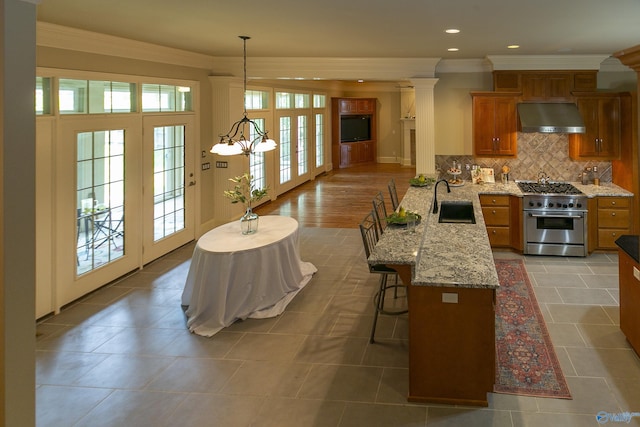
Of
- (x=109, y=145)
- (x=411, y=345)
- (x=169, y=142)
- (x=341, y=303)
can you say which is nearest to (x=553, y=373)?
(x=411, y=345)

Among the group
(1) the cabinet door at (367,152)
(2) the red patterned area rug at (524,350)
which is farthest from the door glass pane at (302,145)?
(2) the red patterned area rug at (524,350)

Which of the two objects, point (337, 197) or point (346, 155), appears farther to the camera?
point (346, 155)

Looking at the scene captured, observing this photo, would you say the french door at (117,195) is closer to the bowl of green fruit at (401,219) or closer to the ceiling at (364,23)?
the ceiling at (364,23)

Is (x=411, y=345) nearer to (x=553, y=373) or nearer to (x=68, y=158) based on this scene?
(x=553, y=373)

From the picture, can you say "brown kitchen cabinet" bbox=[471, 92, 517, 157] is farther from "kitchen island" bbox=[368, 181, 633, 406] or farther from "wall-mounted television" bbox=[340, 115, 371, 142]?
"wall-mounted television" bbox=[340, 115, 371, 142]

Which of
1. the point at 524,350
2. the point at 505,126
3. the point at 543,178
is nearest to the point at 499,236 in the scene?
the point at 543,178

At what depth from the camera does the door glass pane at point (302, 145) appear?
531 inches

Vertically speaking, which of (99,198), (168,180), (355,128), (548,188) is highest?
(355,128)

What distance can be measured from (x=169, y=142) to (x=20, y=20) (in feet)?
17.6

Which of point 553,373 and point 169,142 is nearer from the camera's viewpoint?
point 553,373

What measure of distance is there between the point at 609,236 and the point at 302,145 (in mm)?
8398

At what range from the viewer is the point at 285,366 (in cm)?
398

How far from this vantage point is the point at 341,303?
17.5 ft

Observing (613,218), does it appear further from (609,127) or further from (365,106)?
(365,106)
